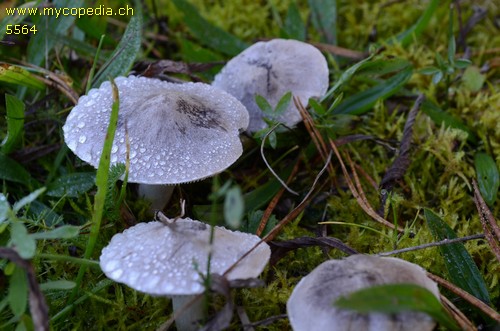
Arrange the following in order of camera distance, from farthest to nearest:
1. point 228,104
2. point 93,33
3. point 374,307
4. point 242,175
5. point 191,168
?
point 93,33
point 242,175
point 228,104
point 191,168
point 374,307

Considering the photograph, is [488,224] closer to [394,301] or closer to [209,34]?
[394,301]

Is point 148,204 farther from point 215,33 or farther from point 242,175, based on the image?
point 215,33

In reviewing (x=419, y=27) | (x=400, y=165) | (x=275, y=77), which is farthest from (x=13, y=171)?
(x=419, y=27)

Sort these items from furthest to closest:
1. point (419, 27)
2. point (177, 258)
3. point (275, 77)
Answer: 1. point (419, 27)
2. point (275, 77)
3. point (177, 258)

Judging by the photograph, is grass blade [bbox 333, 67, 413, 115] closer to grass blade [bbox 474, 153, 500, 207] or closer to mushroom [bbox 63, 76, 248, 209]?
grass blade [bbox 474, 153, 500, 207]

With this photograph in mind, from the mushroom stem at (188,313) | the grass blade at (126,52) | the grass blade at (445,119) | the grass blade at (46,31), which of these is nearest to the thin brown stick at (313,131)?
the grass blade at (445,119)

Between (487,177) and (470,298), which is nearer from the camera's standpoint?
(470,298)

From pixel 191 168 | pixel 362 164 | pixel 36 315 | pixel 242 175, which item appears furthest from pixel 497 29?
pixel 36 315
